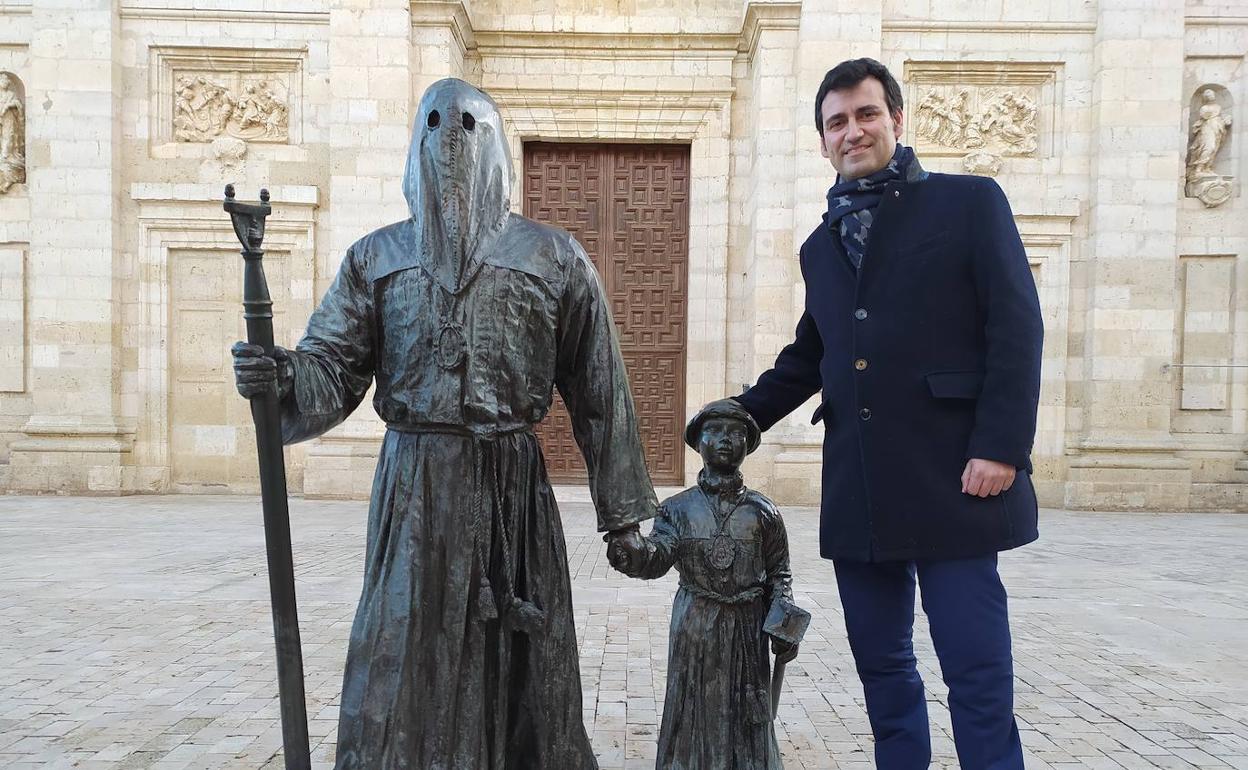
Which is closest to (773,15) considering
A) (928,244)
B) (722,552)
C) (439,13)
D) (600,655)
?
(439,13)

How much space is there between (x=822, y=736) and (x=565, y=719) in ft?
5.38

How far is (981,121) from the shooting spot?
1132cm

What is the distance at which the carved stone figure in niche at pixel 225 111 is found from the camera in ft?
37.3

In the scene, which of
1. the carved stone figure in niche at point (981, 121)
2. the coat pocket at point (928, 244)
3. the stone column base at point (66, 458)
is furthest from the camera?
the carved stone figure in niche at point (981, 121)

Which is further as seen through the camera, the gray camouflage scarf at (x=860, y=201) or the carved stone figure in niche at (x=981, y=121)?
the carved stone figure in niche at (x=981, y=121)

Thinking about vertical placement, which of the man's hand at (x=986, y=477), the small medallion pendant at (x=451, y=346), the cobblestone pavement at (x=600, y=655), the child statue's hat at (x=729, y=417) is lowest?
the cobblestone pavement at (x=600, y=655)

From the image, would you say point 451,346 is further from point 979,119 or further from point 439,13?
point 979,119

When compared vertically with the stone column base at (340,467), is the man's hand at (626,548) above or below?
above

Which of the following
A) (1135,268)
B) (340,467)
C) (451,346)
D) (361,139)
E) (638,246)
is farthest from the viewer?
(638,246)

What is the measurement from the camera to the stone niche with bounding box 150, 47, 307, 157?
11.3 metres

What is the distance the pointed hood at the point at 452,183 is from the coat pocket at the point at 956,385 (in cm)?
134

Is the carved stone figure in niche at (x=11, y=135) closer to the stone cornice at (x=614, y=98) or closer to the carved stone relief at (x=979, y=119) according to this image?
the stone cornice at (x=614, y=98)

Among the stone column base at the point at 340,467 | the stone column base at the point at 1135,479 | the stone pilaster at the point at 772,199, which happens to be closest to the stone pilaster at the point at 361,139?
the stone column base at the point at 340,467

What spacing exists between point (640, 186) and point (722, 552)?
32.2 ft
